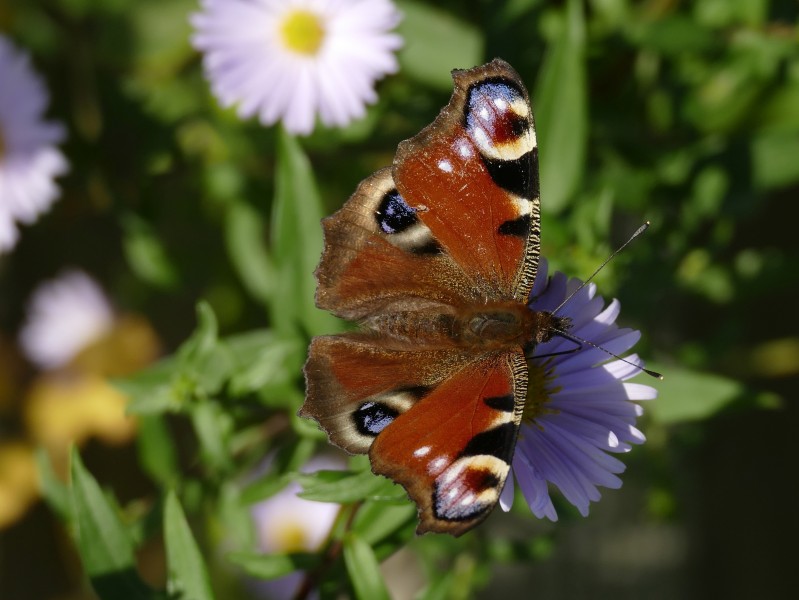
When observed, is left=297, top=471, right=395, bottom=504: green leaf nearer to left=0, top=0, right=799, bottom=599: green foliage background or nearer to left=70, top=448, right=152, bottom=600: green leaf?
left=0, top=0, right=799, bottom=599: green foliage background

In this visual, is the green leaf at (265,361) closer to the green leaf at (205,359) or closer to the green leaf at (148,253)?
the green leaf at (205,359)

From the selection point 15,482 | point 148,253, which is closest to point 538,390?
point 148,253

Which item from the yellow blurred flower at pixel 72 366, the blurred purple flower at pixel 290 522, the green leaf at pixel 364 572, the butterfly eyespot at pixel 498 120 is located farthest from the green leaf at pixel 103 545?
the yellow blurred flower at pixel 72 366

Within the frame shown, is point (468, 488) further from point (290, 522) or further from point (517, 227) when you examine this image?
point (290, 522)

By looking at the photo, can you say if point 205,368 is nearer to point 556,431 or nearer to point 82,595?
point 556,431

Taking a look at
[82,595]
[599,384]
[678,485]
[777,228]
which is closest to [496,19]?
[599,384]

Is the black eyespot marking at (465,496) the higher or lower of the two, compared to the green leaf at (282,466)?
higher
